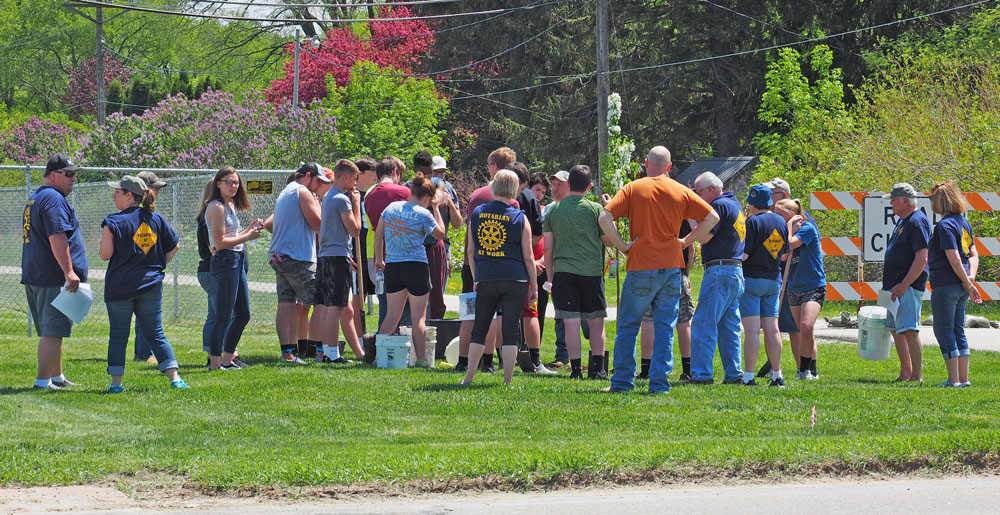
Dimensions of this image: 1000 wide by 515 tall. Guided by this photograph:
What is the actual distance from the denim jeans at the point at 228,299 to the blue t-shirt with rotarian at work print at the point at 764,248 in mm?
4481

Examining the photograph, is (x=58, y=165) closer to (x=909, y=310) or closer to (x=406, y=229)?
(x=406, y=229)

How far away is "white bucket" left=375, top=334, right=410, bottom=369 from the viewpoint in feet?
36.4

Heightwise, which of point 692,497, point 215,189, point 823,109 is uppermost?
point 823,109

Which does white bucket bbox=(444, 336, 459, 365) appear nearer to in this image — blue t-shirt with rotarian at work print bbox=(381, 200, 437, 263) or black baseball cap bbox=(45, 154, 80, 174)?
blue t-shirt with rotarian at work print bbox=(381, 200, 437, 263)

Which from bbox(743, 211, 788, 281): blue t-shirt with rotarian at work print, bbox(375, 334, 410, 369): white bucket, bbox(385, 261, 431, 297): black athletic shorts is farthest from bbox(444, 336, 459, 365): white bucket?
bbox(743, 211, 788, 281): blue t-shirt with rotarian at work print

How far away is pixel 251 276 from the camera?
1752 cm

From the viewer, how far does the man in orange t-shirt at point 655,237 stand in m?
9.12

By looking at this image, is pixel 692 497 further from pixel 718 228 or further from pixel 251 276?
pixel 251 276

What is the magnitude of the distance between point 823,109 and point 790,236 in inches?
861

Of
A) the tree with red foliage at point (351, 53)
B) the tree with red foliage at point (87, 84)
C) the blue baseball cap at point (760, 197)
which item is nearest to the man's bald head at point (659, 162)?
the blue baseball cap at point (760, 197)

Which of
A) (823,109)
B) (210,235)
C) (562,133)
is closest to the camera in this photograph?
(210,235)

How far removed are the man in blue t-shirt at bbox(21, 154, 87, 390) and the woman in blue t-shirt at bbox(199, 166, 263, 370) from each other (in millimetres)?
1166

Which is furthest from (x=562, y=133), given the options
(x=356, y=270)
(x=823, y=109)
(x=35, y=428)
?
(x=35, y=428)

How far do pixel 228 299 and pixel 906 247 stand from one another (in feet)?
19.9
